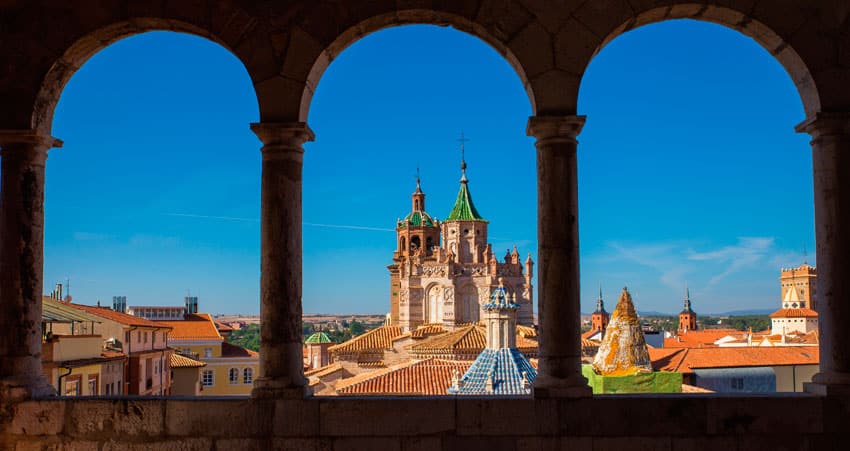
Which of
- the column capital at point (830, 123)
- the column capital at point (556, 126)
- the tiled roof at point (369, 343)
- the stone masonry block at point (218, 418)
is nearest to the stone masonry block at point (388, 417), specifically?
the stone masonry block at point (218, 418)

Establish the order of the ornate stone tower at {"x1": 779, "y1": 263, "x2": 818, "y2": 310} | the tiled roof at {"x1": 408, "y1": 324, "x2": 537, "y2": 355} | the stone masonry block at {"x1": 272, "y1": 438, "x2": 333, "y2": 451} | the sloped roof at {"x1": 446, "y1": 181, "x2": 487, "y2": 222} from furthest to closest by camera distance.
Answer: the ornate stone tower at {"x1": 779, "y1": 263, "x2": 818, "y2": 310} < the sloped roof at {"x1": 446, "y1": 181, "x2": 487, "y2": 222} < the tiled roof at {"x1": 408, "y1": 324, "x2": 537, "y2": 355} < the stone masonry block at {"x1": 272, "y1": 438, "x2": 333, "y2": 451}

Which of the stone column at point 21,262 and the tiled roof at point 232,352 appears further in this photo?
the tiled roof at point 232,352

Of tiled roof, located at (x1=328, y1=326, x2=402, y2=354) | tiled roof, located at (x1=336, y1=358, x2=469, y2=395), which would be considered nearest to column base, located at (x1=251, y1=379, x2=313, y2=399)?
tiled roof, located at (x1=336, y1=358, x2=469, y2=395)

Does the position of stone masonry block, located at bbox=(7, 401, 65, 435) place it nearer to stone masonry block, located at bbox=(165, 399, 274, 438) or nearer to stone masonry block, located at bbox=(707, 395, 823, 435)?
stone masonry block, located at bbox=(165, 399, 274, 438)

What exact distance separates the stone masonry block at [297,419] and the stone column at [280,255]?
15 cm

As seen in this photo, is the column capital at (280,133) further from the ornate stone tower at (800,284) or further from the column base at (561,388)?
the ornate stone tower at (800,284)

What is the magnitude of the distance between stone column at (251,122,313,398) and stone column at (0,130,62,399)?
2037mm

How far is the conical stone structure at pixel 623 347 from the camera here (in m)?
25.3

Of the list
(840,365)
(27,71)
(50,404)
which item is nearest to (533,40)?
(840,365)

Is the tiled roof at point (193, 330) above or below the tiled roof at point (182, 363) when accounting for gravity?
above

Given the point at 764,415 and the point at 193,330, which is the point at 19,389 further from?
the point at 193,330

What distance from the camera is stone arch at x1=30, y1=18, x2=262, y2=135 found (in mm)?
7035

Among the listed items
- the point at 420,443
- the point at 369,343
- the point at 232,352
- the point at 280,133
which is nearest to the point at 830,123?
the point at 420,443

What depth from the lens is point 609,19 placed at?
22.7ft
